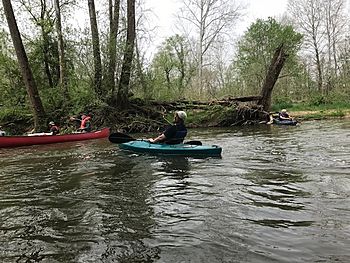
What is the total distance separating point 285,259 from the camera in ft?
11.5

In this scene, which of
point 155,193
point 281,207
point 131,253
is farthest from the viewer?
point 155,193

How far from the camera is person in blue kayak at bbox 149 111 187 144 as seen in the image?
9.95m

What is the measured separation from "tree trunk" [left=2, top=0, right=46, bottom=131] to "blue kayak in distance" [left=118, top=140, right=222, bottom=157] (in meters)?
8.24

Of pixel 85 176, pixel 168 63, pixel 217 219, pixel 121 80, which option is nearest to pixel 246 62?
pixel 168 63

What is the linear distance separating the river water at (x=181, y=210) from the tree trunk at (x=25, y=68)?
7.78 m

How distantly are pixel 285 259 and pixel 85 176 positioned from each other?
5.44m

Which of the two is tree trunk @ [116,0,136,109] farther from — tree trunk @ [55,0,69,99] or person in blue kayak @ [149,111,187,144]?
person in blue kayak @ [149,111,187,144]

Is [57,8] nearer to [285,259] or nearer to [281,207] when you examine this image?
[281,207]

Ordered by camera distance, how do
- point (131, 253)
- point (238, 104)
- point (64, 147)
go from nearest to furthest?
point (131, 253), point (64, 147), point (238, 104)

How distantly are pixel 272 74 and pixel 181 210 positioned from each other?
58.3 feet

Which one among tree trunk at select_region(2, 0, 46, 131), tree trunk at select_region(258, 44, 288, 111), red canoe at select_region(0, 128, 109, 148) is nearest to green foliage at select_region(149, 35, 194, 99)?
tree trunk at select_region(258, 44, 288, 111)

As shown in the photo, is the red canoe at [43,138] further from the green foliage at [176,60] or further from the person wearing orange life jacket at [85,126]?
the green foliage at [176,60]

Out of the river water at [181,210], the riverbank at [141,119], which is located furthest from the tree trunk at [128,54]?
the river water at [181,210]

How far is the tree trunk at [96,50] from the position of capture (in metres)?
18.1
